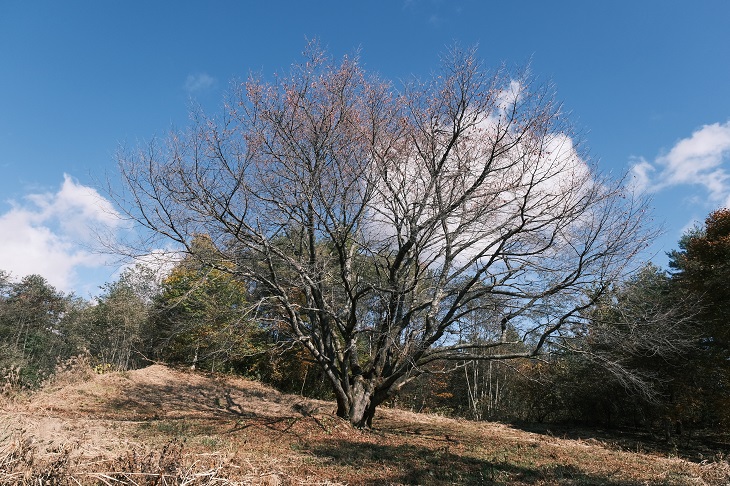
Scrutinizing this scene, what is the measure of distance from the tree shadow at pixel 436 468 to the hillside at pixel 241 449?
0.02 m

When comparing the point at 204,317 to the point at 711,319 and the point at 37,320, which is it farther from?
the point at 37,320

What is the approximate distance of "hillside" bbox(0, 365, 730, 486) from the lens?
2980 mm

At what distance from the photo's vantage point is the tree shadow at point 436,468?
6047mm

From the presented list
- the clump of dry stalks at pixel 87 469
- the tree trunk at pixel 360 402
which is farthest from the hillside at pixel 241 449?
the tree trunk at pixel 360 402

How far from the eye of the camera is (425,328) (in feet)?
35.0

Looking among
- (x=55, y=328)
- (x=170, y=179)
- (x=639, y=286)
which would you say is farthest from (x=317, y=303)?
(x=55, y=328)

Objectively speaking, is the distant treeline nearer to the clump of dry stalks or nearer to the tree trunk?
the tree trunk

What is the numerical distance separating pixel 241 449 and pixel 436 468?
3019mm

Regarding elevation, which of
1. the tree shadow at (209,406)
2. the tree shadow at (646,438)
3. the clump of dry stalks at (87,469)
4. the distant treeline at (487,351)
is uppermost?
the distant treeline at (487,351)

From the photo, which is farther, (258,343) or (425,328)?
(258,343)

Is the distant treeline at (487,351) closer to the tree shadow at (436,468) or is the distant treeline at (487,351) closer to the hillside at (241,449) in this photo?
the hillside at (241,449)

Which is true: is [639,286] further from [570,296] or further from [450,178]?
[450,178]

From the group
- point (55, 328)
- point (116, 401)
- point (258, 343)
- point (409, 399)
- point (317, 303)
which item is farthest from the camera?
point (55, 328)

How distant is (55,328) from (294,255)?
3601 cm
